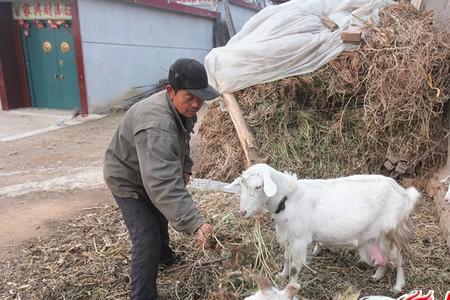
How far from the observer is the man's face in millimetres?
2541

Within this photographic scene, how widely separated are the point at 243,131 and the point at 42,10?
8788 millimetres

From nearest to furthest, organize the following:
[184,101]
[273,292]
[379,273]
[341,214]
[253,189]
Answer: [273,292] < [184,101] < [253,189] < [341,214] < [379,273]

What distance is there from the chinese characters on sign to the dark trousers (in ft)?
31.7

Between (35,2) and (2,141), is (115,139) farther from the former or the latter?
(35,2)

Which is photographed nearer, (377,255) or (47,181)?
(377,255)

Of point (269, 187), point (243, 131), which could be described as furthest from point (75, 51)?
point (269, 187)

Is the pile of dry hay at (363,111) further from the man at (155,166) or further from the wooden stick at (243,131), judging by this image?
the man at (155,166)

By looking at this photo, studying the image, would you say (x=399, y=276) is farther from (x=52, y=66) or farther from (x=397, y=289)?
(x=52, y=66)

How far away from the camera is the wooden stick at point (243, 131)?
5207 millimetres

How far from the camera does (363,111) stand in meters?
5.17

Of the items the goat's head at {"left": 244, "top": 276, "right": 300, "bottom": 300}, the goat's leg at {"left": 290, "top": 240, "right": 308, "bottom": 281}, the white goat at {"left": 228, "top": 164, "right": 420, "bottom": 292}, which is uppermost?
the goat's head at {"left": 244, "top": 276, "right": 300, "bottom": 300}

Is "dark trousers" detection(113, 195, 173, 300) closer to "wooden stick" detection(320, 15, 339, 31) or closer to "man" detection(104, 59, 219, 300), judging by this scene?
"man" detection(104, 59, 219, 300)

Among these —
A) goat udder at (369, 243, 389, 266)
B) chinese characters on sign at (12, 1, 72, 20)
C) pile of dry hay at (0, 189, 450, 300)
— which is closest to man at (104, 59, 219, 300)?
pile of dry hay at (0, 189, 450, 300)

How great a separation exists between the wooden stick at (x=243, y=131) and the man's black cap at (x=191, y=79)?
2.72 m
